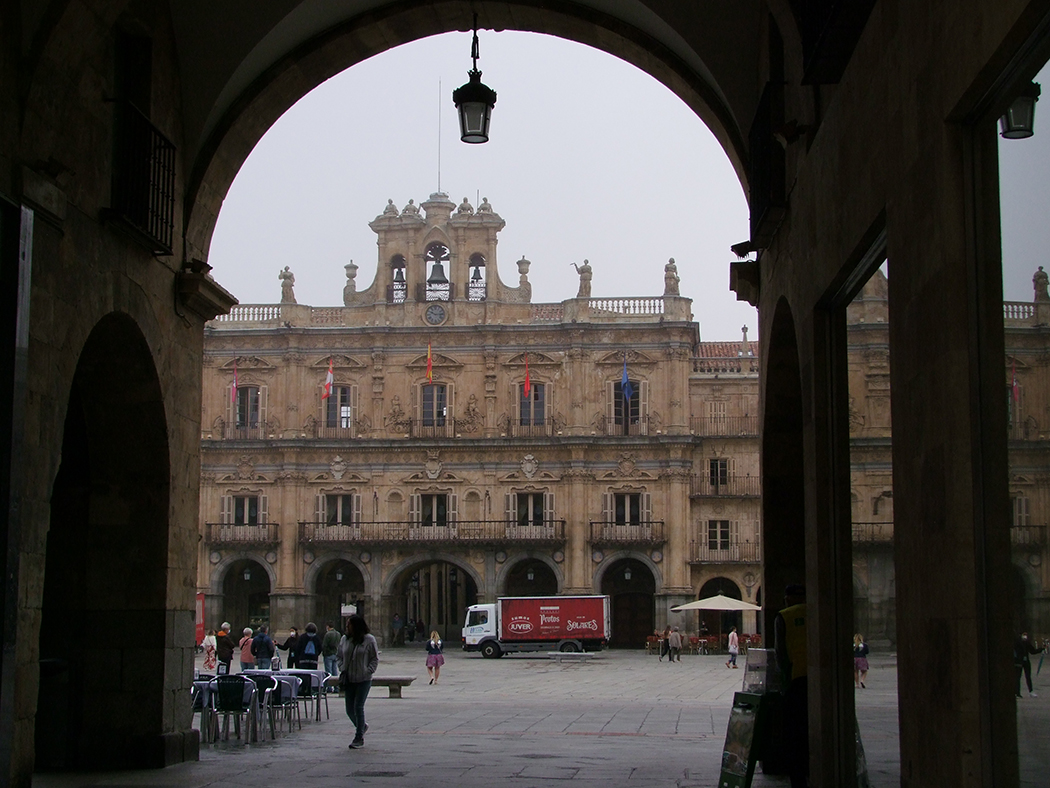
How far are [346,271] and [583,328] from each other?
10222mm

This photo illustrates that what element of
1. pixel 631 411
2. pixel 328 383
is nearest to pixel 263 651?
pixel 328 383

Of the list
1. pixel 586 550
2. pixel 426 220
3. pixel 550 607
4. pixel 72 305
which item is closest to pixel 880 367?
pixel 72 305

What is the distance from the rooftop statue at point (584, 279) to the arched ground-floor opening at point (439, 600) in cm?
1221

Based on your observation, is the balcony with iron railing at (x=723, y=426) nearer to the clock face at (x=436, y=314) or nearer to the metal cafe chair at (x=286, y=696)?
the clock face at (x=436, y=314)

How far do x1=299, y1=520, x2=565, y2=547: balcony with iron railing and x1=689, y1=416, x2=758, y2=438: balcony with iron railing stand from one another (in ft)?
21.5

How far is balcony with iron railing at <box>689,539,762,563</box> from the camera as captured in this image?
167ft

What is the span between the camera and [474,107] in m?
10.4

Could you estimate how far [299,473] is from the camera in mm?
52250

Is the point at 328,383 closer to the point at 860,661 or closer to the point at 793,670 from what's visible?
the point at 793,670

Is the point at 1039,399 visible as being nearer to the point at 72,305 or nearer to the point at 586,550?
the point at 72,305

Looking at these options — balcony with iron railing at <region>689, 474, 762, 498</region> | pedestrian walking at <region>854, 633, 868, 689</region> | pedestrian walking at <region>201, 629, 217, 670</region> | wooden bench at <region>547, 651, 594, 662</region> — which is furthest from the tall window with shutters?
pedestrian walking at <region>854, 633, 868, 689</region>

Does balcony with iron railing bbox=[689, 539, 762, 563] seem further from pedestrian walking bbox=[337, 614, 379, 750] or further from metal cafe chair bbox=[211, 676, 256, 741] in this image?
pedestrian walking bbox=[337, 614, 379, 750]

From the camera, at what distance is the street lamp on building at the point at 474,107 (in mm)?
10383

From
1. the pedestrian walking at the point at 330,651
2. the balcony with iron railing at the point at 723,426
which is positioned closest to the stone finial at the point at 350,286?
the balcony with iron railing at the point at 723,426
